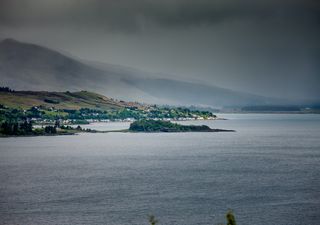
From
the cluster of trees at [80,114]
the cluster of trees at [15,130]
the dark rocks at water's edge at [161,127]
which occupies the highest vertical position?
the cluster of trees at [80,114]

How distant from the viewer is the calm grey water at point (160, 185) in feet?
130

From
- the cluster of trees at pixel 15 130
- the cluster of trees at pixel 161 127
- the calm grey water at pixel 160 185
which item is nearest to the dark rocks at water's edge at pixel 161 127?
the cluster of trees at pixel 161 127

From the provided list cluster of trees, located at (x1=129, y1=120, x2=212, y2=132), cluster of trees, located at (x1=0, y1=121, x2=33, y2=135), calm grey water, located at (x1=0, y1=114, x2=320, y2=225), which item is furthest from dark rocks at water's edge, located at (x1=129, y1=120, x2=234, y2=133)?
calm grey water, located at (x1=0, y1=114, x2=320, y2=225)

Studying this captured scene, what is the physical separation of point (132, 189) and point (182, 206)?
300 inches

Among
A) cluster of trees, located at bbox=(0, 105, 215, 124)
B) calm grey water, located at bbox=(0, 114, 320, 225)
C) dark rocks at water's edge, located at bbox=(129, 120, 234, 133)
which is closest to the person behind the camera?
calm grey water, located at bbox=(0, 114, 320, 225)

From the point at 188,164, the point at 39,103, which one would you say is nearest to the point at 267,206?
the point at 188,164

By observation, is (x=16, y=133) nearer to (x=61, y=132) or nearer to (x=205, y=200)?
(x=61, y=132)

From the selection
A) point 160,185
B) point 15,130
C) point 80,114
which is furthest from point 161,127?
point 160,185

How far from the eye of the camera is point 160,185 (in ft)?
167

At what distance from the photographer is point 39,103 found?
19288cm

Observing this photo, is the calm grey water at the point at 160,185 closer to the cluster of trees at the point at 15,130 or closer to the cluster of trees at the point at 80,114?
the cluster of trees at the point at 15,130

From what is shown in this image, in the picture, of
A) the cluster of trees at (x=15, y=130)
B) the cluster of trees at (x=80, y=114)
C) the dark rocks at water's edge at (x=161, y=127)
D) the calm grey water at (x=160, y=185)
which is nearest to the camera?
the calm grey water at (x=160, y=185)

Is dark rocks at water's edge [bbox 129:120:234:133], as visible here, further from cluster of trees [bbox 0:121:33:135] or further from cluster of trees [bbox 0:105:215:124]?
cluster of trees [bbox 0:105:215:124]

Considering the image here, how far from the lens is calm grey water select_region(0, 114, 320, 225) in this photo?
3975cm
